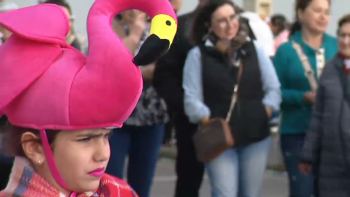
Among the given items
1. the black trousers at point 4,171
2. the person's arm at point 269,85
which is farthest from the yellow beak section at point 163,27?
the person's arm at point 269,85

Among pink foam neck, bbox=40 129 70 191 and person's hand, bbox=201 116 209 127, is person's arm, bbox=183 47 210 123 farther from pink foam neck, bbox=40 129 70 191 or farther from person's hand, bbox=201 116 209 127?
pink foam neck, bbox=40 129 70 191

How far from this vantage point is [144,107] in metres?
5.55

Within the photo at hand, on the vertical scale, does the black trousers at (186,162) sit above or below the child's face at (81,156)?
below

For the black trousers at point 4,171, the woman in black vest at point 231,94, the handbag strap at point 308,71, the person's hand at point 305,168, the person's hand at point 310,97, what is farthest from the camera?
the handbag strap at point 308,71

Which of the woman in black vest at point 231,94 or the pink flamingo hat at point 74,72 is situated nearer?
the pink flamingo hat at point 74,72

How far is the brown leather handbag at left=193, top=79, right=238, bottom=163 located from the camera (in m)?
5.31

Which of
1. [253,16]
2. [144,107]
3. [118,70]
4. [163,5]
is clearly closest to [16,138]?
[118,70]

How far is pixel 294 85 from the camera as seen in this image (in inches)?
234

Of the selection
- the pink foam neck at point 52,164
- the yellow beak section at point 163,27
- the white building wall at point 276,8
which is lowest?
the white building wall at point 276,8

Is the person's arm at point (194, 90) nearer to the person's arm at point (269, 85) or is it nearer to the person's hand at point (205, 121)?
the person's hand at point (205, 121)

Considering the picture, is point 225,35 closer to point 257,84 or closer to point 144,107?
point 257,84

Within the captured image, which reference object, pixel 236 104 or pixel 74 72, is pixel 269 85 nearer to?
pixel 236 104

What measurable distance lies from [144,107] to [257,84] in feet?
2.57

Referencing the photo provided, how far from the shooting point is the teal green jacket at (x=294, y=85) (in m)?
5.83
